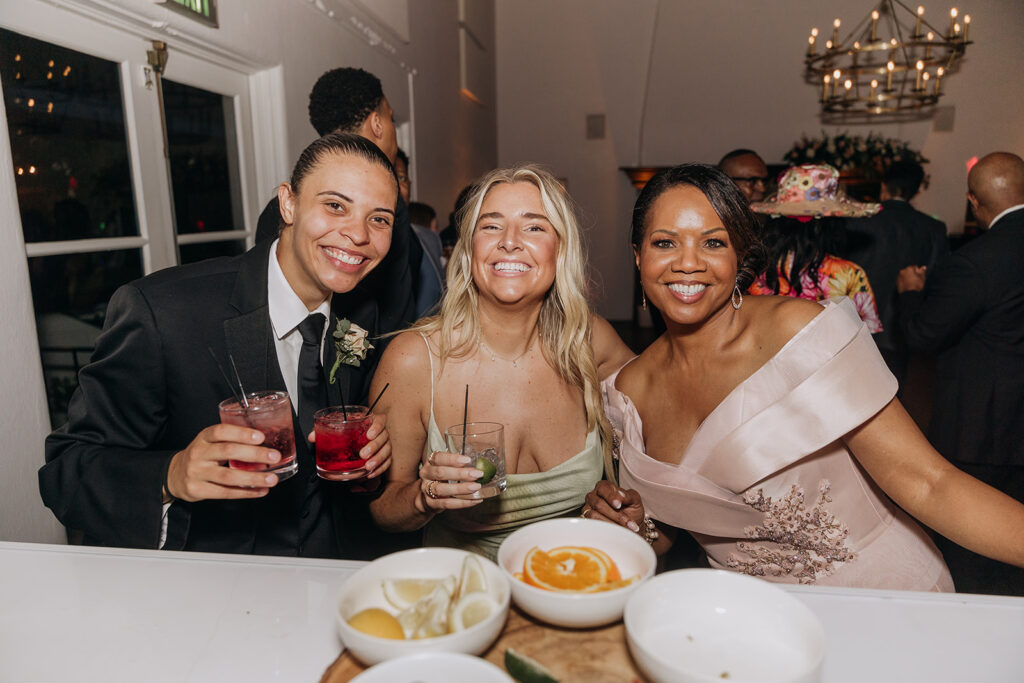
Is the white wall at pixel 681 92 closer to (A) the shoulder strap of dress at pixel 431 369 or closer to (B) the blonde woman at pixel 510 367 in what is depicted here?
(B) the blonde woman at pixel 510 367

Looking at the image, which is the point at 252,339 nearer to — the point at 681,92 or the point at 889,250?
the point at 889,250

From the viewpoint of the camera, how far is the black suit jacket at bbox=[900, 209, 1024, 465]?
305 centimetres

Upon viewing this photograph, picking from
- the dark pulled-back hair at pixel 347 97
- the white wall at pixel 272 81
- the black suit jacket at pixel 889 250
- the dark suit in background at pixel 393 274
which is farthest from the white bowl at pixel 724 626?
the black suit jacket at pixel 889 250

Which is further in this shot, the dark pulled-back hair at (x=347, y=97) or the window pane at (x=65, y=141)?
the dark pulled-back hair at (x=347, y=97)

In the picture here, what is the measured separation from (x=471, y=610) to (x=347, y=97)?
2.81 metres

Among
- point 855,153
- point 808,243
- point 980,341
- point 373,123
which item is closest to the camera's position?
point 808,243

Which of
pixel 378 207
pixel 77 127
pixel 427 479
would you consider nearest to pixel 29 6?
pixel 77 127

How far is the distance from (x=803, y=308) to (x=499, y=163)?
9910 mm

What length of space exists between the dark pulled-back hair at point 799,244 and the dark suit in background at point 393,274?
1776 mm

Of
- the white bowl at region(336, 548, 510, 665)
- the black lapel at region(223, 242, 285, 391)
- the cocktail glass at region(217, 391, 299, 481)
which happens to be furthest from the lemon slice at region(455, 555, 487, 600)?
the black lapel at region(223, 242, 285, 391)

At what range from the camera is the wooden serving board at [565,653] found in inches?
34.1

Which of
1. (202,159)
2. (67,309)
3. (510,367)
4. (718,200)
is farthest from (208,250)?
(718,200)

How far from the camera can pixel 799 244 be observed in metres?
3.00

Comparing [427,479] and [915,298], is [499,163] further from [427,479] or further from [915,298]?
[427,479]
